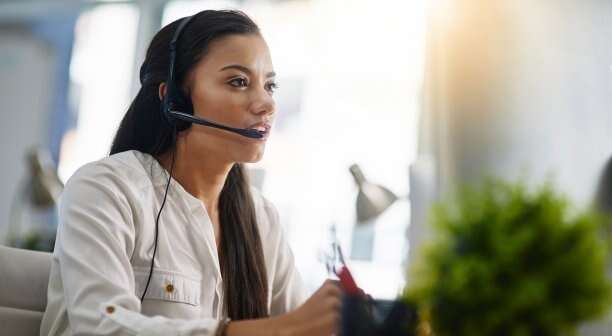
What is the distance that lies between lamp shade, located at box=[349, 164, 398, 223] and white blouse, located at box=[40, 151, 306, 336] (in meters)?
0.78

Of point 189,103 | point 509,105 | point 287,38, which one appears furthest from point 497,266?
point 287,38

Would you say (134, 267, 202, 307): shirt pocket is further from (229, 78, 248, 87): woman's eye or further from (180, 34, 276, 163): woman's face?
(229, 78, 248, 87): woman's eye

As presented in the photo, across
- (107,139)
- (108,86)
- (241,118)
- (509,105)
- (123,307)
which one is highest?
(108,86)

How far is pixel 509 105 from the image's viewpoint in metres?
1.59

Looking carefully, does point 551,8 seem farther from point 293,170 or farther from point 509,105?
point 293,170

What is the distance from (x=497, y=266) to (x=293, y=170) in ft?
10.3

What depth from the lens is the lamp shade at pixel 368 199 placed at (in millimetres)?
2229

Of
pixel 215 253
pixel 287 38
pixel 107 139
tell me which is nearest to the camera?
pixel 215 253

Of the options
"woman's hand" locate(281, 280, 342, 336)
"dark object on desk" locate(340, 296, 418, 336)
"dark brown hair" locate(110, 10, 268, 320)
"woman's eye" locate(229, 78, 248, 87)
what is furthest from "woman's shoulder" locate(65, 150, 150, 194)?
"dark object on desk" locate(340, 296, 418, 336)

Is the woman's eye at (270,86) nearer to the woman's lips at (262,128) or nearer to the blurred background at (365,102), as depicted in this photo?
the woman's lips at (262,128)

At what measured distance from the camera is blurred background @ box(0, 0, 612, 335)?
3.84ft

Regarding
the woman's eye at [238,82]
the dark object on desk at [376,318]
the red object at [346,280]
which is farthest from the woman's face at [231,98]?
the dark object on desk at [376,318]

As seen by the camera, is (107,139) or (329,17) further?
(107,139)

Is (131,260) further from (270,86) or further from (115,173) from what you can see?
(270,86)
